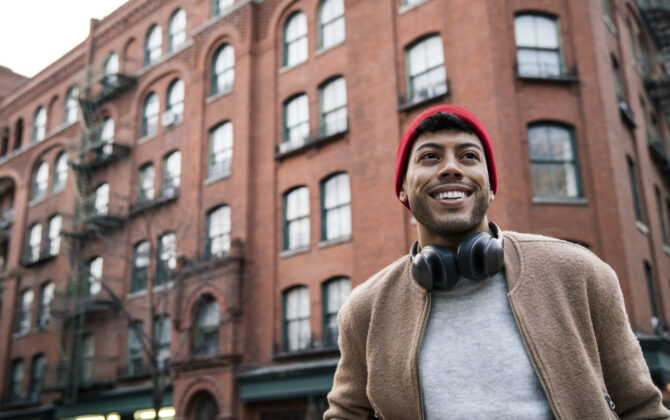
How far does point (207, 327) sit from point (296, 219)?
5.00 meters

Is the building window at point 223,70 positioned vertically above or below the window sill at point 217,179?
above

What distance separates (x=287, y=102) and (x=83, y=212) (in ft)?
39.0

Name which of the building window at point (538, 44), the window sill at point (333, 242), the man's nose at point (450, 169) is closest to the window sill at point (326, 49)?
the building window at point (538, 44)

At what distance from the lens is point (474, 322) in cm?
219

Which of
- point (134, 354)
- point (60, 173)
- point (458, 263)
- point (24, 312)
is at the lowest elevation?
point (458, 263)

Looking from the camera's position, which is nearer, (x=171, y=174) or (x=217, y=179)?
(x=217, y=179)

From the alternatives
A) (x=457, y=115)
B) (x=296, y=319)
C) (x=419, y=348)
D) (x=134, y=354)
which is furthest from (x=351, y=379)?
(x=134, y=354)

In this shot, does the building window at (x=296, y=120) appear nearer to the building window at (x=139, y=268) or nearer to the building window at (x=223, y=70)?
the building window at (x=223, y=70)

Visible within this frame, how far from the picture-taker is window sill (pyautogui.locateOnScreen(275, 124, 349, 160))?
20.3m

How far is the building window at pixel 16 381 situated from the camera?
3100 cm

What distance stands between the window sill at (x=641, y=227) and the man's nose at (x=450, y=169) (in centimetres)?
1702

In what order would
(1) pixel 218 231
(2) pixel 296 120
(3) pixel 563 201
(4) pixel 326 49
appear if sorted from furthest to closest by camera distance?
(1) pixel 218 231 → (2) pixel 296 120 → (4) pixel 326 49 → (3) pixel 563 201

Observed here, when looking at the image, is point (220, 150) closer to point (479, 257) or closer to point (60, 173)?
point (60, 173)

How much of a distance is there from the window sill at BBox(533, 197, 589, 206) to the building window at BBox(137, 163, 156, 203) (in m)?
16.1
